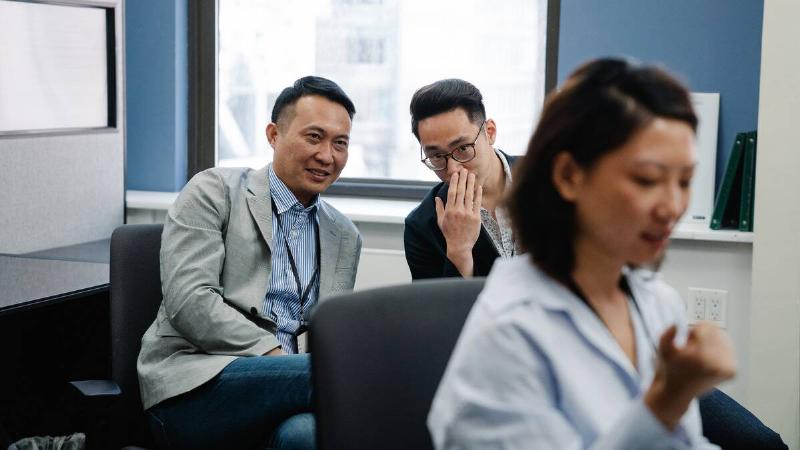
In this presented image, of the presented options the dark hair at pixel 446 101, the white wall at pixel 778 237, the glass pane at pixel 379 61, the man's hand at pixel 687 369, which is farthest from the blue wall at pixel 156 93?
the man's hand at pixel 687 369

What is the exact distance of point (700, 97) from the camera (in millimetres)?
2855

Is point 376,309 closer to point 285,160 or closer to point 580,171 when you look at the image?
point 580,171

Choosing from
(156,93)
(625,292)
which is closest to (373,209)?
(156,93)

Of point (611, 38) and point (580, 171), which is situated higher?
A: point (611, 38)

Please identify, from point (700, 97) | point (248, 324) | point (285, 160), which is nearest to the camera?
point (248, 324)

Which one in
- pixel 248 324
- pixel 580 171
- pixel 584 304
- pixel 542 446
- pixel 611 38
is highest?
pixel 611 38

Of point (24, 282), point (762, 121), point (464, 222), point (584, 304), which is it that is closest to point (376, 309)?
point (584, 304)

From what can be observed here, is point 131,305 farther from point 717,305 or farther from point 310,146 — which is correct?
point 717,305

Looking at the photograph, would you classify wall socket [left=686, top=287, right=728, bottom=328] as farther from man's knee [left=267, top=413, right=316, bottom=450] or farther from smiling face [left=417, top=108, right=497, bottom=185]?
man's knee [left=267, top=413, right=316, bottom=450]

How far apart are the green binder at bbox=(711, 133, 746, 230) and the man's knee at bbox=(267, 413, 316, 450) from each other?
1468 mm

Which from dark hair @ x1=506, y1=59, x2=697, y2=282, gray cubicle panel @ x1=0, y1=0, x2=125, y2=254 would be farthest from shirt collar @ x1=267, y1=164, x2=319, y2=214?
dark hair @ x1=506, y1=59, x2=697, y2=282

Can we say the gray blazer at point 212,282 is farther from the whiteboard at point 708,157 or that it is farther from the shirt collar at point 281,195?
the whiteboard at point 708,157

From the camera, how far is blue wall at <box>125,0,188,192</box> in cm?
340

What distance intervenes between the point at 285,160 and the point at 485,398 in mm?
1245
